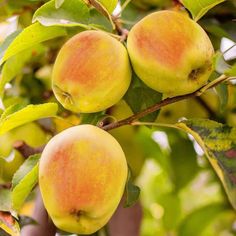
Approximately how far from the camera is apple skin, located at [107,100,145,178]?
1.31m

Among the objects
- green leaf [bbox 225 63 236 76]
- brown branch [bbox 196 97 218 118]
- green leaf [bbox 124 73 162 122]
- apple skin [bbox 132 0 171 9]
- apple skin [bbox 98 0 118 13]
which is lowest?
brown branch [bbox 196 97 218 118]

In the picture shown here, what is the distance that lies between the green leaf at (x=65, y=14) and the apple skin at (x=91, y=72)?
4 cm

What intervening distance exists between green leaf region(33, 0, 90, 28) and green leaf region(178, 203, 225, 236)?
927mm

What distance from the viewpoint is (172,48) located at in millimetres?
878

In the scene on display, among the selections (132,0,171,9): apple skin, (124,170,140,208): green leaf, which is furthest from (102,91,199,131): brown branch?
(132,0,171,9): apple skin

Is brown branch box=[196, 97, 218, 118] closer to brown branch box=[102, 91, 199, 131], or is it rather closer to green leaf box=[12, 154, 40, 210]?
brown branch box=[102, 91, 199, 131]

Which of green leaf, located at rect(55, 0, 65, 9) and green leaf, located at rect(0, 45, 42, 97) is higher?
green leaf, located at rect(55, 0, 65, 9)

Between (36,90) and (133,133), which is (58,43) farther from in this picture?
(133,133)

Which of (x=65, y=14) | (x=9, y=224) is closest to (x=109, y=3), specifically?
(x=65, y=14)

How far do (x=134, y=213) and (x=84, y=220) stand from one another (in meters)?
0.72

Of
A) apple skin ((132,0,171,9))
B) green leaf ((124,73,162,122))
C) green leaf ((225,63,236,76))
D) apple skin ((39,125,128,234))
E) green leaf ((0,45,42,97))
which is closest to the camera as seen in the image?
apple skin ((39,125,128,234))

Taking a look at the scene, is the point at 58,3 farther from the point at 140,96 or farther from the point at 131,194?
the point at 131,194

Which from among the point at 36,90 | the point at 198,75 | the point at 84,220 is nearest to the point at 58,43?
the point at 36,90

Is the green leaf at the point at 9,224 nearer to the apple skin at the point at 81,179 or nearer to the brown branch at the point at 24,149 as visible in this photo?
the apple skin at the point at 81,179
